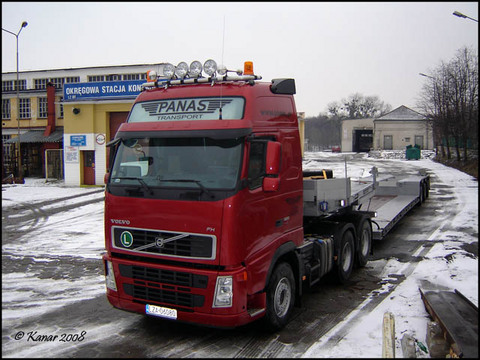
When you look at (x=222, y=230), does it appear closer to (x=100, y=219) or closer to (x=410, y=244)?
(x=410, y=244)

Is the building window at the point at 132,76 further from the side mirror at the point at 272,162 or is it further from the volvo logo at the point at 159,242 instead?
the side mirror at the point at 272,162

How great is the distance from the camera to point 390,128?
2363 inches

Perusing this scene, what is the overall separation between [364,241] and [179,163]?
5.56 metres

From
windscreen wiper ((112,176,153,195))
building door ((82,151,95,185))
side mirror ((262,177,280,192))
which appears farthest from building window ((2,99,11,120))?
side mirror ((262,177,280,192))

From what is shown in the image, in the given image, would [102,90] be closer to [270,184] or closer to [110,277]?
[110,277]

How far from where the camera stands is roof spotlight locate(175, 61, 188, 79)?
6.26 m

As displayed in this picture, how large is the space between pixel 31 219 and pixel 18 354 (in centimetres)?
1227

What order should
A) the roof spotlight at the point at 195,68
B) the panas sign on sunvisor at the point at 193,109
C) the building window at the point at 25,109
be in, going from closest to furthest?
the panas sign on sunvisor at the point at 193,109, the roof spotlight at the point at 195,68, the building window at the point at 25,109

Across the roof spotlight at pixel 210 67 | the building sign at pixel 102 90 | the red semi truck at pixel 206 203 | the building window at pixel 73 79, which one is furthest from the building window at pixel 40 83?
the roof spotlight at pixel 210 67

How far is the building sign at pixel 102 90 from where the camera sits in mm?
25000

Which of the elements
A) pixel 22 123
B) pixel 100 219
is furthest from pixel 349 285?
pixel 22 123

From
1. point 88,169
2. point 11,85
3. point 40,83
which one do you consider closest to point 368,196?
point 88,169

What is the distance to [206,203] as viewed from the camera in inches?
200

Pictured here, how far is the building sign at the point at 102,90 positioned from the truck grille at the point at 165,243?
20010mm
